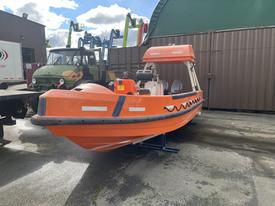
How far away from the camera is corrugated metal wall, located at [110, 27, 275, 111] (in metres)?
7.34

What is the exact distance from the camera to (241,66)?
7.62 metres

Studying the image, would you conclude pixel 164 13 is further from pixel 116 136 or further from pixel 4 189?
pixel 4 189

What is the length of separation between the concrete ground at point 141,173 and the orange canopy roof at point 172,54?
1.72 m

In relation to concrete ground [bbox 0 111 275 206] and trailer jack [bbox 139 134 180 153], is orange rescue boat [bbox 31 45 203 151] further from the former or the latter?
concrete ground [bbox 0 111 275 206]

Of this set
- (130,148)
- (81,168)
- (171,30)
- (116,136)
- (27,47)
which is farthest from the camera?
(27,47)

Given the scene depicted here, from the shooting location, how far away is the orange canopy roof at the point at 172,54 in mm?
5031

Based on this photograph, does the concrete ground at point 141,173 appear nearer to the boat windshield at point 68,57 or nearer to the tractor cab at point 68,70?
the tractor cab at point 68,70

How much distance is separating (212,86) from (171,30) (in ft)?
9.31

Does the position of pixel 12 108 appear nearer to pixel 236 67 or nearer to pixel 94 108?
pixel 94 108

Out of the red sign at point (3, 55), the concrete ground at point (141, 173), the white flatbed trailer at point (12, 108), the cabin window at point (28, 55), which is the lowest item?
the concrete ground at point (141, 173)

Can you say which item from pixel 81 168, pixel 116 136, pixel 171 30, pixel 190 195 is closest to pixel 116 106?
pixel 116 136

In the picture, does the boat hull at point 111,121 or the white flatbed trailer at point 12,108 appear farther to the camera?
the white flatbed trailer at point 12,108

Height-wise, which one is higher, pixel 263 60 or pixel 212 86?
pixel 263 60

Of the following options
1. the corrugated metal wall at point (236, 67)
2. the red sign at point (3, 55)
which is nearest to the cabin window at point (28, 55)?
the red sign at point (3, 55)
